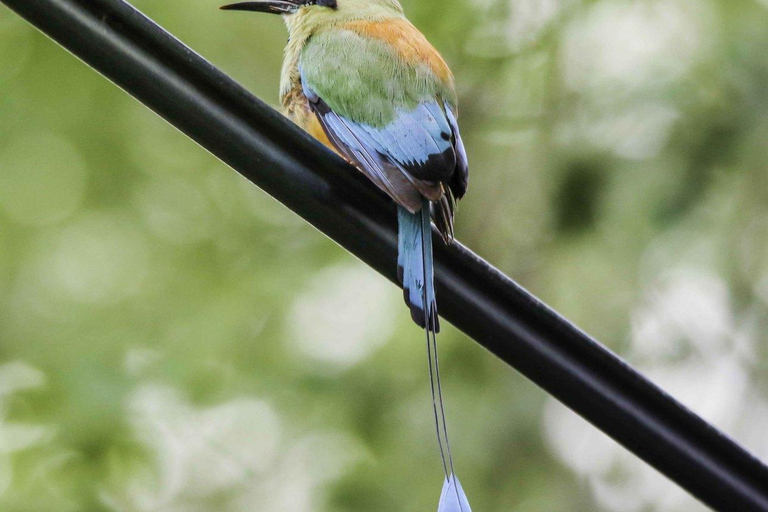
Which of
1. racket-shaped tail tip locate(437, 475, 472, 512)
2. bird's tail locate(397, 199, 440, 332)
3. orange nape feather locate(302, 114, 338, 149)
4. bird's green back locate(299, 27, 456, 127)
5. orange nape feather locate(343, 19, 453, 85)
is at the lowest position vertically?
racket-shaped tail tip locate(437, 475, 472, 512)

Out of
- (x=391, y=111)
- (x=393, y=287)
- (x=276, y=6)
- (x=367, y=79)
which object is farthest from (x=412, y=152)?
(x=393, y=287)

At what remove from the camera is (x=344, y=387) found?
13.8ft

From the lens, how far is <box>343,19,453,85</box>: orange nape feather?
2.64 metres

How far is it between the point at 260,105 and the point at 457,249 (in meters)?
0.45

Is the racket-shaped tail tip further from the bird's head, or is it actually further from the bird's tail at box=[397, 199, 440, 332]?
the bird's head

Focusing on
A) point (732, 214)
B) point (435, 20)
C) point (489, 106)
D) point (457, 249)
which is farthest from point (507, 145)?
point (457, 249)

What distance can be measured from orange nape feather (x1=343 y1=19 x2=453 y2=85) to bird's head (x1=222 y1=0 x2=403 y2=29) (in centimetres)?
13

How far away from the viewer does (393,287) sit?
4457 mm

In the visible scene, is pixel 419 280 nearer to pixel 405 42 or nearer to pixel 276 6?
pixel 405 42

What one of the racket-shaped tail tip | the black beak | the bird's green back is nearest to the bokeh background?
the black beak

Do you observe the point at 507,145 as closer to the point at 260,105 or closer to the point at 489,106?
the point at 489,106

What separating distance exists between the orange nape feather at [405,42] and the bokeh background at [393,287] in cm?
176

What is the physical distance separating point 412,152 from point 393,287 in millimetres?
2242

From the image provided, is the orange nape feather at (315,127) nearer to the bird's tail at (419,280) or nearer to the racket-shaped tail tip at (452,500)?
the bird's tail at (419,280)
